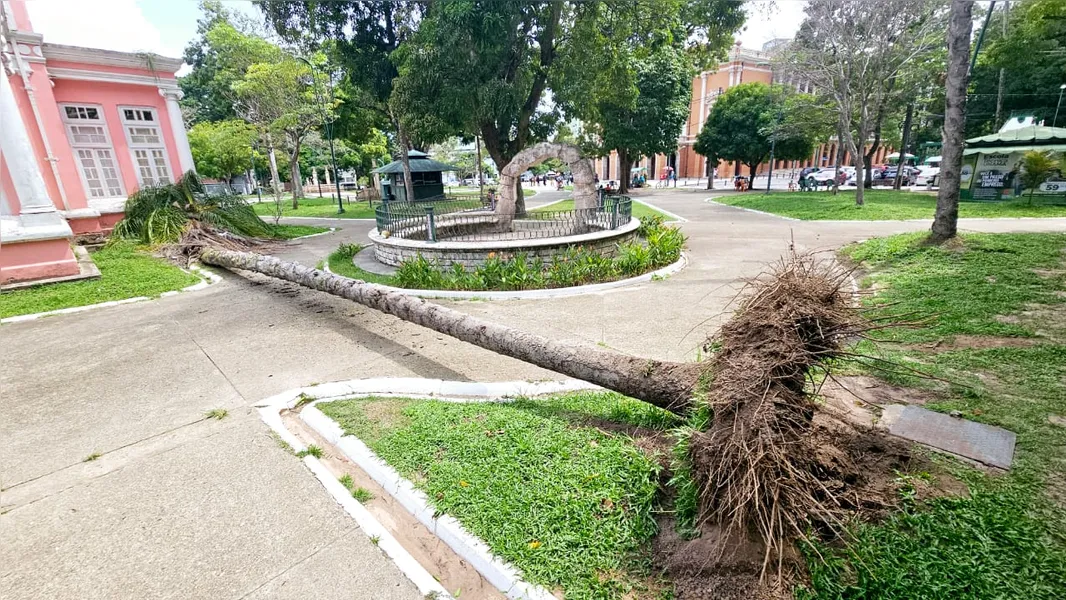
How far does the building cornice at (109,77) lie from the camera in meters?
13.9

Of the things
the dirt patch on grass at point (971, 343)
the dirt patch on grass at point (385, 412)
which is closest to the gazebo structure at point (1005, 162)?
the dirt patch on grass at point (971, 343)

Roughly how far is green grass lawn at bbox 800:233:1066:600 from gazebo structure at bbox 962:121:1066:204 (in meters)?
13.8

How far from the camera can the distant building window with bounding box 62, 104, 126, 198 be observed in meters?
14.4

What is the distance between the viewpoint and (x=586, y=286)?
824 cm

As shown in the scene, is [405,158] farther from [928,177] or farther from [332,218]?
[928,177]

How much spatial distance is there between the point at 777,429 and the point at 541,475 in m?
1.48

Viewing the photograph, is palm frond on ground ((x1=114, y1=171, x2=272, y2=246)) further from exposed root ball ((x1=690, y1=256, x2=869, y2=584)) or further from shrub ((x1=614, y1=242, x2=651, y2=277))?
exposed root ball ((x1=690, y1=256, x2=869, y2=584))

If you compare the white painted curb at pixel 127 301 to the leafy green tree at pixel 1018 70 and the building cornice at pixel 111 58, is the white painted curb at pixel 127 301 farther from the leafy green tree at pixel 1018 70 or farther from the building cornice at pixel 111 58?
the leafy green tree at pixel 1018 70

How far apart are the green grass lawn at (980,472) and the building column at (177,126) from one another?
20237 mm

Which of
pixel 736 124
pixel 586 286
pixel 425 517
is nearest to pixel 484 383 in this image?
pixel 425 517

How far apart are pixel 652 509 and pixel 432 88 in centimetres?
1411

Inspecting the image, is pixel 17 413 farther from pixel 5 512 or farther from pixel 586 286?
pixel 586 286

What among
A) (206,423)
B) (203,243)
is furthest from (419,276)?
(203,243)

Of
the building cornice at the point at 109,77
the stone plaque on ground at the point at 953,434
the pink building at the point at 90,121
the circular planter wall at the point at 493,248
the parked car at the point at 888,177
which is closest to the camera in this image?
the stone plaque on ground at the point at 953,434
